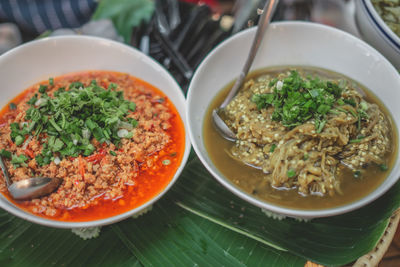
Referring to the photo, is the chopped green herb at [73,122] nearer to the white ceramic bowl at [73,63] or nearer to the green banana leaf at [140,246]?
the white ceramic bowl at [73,63]

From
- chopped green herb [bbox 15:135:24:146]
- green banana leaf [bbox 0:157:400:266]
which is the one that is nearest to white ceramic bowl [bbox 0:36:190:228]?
chopped green herb [bbox 15:135:24:146]

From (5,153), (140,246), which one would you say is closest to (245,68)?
(140,246)

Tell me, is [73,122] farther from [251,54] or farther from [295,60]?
[295,60]

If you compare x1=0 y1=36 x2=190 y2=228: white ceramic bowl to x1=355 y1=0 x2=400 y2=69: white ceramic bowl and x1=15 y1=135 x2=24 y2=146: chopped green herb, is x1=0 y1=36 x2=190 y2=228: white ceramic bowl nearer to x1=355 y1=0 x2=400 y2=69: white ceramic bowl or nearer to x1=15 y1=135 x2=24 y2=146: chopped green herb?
x1=15 y1=135 x2=24 y2=146: chopped green herb

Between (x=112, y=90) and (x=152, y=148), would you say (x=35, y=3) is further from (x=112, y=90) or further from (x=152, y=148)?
(x=152, y=148)

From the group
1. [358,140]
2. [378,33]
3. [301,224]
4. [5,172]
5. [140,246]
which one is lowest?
[140,246]

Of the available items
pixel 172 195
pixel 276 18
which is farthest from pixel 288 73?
pixel 172 195
